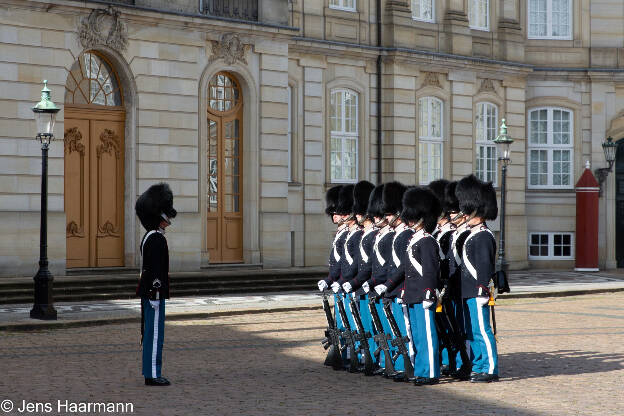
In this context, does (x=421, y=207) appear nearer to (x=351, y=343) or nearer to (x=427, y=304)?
(x=427, y=304)

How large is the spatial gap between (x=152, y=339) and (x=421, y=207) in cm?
274

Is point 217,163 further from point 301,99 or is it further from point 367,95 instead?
point 367,95

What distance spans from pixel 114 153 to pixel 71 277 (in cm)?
284

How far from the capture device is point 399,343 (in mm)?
11172

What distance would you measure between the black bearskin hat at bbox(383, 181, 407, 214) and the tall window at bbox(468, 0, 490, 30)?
61.0 ft

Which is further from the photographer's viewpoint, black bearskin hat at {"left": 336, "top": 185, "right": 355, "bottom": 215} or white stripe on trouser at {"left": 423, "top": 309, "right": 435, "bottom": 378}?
black bearskin hat at {"left": 336, "top": 185, "right": 355, "bottom": 215}

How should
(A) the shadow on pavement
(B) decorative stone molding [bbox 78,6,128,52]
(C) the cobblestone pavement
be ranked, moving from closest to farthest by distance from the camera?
(C) the cobblestone pavement → (A) the shadow on pavement → (B) decorative stone molding [bbox 78,6,128,52]

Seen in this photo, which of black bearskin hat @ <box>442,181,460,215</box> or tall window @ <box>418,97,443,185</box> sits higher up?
tall window @ <box>418,97,443,185</box>

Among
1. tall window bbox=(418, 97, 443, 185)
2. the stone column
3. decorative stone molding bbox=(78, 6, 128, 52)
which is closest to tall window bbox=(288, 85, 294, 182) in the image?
the stone column

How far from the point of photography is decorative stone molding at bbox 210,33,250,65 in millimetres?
23681

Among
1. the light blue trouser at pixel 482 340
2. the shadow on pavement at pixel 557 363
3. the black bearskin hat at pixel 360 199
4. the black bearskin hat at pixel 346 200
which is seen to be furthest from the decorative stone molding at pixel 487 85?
the light blue trouser at pixel 482 340

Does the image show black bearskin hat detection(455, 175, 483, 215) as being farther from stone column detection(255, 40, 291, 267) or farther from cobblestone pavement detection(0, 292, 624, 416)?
stone column detection(255, 40, 291, 267)

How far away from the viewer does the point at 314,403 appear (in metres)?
9.84

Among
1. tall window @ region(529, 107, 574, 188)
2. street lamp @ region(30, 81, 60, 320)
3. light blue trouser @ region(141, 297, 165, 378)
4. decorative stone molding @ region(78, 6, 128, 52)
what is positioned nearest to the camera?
light blue trouser @ region(141, 297, 165, 378)
